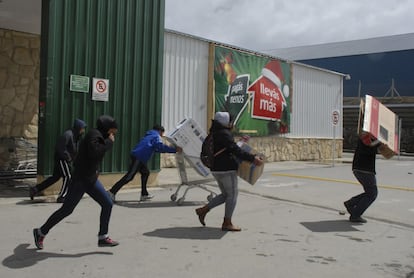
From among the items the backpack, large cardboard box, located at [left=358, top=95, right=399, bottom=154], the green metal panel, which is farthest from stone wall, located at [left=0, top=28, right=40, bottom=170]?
large cardboard box, located at [left=358, top=95, right=399, bottom=154]

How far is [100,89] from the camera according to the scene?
9914mm

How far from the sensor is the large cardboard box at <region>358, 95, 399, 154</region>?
23.5 ft

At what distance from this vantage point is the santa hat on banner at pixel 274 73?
19.8 m

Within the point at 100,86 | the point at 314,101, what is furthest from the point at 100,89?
the point at 314,101

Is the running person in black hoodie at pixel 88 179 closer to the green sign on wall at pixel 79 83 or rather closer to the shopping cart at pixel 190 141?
the shopping cart at pixel 190 141

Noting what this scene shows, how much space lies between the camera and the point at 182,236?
6547mm

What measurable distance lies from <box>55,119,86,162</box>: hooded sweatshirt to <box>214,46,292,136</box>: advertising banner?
29.7 feet

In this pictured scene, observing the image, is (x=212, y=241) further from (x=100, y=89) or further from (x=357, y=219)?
(x=100, y=89)

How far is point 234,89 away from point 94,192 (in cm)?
1298

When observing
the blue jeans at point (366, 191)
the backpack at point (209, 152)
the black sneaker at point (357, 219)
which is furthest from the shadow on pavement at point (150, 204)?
the blue jeans at point (366, 191)

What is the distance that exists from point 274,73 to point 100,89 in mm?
11634

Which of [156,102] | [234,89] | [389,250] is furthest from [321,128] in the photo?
[389,250]

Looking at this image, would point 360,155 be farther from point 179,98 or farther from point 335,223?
point 179,98

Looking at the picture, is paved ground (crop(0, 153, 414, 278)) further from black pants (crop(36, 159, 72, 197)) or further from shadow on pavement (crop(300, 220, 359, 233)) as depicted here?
black pants (crop(36, 159, 72, 197))
